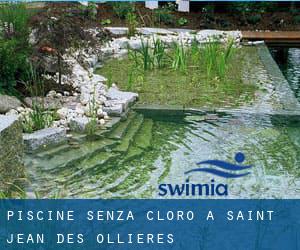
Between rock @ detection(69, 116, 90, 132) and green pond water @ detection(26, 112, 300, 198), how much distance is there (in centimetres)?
17

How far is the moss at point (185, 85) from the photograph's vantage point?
668cm

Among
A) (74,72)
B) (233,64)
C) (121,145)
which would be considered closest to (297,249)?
(121,145)

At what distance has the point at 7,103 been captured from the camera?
5.79m

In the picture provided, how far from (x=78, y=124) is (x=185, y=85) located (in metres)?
2.23

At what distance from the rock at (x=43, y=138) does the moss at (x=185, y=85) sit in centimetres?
163

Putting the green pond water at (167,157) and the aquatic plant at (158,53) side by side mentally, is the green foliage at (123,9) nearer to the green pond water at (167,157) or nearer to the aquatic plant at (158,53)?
the aquatic plant at (158,53)

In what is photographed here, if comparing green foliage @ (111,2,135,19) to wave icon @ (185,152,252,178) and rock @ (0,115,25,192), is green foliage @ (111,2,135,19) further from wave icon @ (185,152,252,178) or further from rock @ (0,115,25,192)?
rock @ (0,115,25,192)

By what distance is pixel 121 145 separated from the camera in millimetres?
5215

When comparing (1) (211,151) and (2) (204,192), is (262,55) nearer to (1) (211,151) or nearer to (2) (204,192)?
(1) (211,151)

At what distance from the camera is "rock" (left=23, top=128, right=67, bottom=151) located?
4.90 metres

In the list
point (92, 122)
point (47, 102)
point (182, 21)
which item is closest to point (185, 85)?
point (47, 102)

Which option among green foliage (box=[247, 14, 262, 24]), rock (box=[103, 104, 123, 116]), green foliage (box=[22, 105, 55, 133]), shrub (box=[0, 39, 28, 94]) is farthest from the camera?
green foliage (box=[247, 14, 262, 24])

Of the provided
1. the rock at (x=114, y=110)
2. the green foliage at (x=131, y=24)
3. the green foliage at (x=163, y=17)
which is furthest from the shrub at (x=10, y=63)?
the green foliage at (x=163, y=17)

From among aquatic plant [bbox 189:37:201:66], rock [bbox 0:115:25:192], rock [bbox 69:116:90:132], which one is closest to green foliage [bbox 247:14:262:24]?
aquatic plant [bbox 189:37:201:66]
